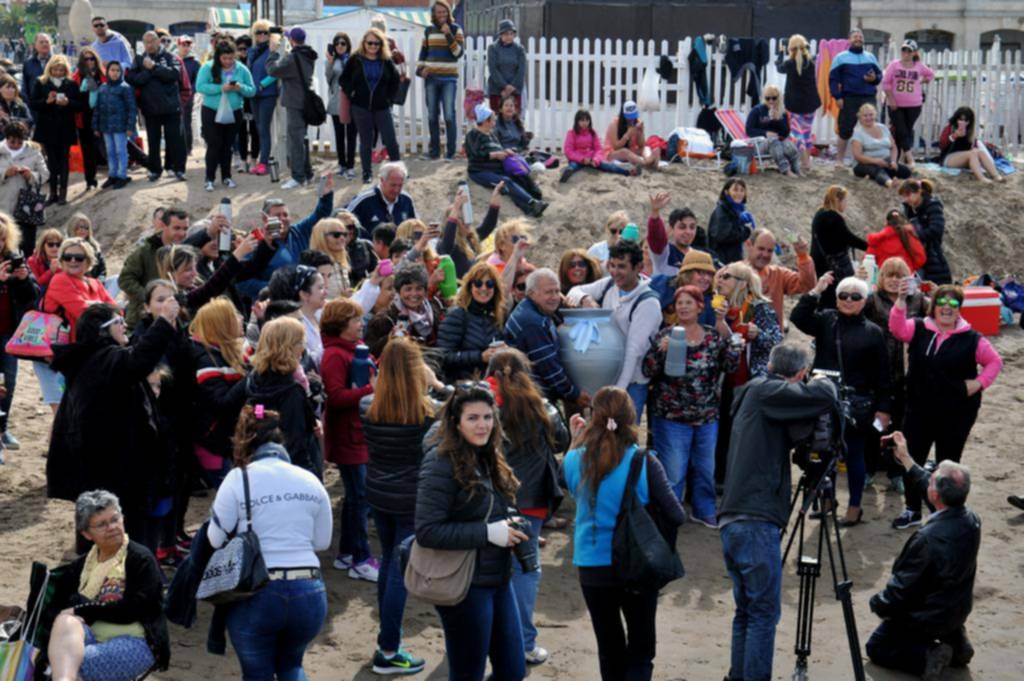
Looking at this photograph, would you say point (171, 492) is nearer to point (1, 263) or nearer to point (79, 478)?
point (79, 478)

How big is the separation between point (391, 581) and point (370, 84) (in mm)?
9022

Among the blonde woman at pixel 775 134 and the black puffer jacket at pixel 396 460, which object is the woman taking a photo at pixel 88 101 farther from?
the black puffer jacket at pixel 396 460

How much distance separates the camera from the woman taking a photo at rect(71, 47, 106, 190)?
1672 centimetres

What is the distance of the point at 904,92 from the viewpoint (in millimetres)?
17891

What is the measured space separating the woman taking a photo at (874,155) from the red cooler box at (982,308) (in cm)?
295

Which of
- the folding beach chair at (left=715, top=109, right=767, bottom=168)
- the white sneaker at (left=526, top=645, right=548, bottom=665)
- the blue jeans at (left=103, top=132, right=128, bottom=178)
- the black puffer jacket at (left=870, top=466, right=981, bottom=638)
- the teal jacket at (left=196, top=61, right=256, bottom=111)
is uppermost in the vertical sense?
the teal jacket at (left=196, top=61, right=256, bottom=111)

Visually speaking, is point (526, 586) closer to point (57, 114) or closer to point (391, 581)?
point (391, 581)

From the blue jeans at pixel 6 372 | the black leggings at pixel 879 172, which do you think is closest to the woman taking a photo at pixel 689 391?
the blue jeans at pixel 6 372

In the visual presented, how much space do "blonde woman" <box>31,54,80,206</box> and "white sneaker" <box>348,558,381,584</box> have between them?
9239 millimetres

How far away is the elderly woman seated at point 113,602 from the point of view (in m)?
6.70

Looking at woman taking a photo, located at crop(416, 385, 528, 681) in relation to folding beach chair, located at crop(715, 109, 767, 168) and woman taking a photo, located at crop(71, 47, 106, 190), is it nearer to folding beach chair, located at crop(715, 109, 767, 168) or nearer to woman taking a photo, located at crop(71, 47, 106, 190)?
woman taking a photo, located at crop(71, 47, 106, 190)

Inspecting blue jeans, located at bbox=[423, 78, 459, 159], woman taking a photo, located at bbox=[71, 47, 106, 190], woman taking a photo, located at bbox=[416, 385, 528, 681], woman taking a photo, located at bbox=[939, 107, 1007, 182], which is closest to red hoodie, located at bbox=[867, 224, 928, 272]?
woman taking a photo, located at bbox=[939, 107, 1007, 182]

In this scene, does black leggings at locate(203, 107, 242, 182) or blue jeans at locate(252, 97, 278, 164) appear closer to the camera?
black leggings at locate(203, 107, 242, 182)

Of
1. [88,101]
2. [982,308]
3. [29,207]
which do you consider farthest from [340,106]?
[982,308]
